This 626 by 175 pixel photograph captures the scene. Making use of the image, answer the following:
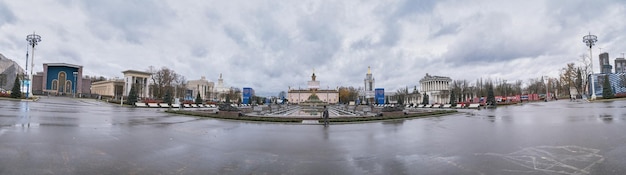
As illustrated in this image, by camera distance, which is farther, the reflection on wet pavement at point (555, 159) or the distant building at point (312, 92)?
the distant building at point (312, 92)

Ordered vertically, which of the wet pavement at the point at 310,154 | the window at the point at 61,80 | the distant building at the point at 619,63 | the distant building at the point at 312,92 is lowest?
the wet pavement at the point at 310,154

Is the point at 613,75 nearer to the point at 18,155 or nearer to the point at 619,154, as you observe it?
the point at 619,154

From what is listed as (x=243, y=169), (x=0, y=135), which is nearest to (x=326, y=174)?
(x=243, y=169)

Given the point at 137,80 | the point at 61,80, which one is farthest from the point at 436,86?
the point at 61,80

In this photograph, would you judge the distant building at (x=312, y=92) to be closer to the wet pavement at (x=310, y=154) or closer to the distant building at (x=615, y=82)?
the distant building at (x=615, y=82)

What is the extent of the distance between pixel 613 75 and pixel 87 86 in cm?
12935

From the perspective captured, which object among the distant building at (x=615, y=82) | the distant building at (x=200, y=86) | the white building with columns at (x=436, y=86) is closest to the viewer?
the distant building at (x=615, y=82)

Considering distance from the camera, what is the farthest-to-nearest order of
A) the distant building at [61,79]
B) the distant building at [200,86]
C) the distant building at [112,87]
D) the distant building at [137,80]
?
the distant building at [200,86], the distant building at [112,87], the distant building at [137,80], the distant building at [61,79]

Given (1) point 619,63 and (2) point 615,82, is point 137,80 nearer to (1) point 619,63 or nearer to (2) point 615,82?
(2) point 615,82

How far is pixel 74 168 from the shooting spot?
214 inches

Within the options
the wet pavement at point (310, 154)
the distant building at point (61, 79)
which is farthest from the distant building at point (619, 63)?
the distant building at point (61, 79)

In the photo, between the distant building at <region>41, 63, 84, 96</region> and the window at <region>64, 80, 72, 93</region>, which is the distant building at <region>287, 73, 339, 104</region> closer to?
the distant building at <region>41, 63, 84, 96</region>

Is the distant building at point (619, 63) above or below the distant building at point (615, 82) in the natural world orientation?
above

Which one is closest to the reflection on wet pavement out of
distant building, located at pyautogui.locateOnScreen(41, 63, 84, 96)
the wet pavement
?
the wet pavement
